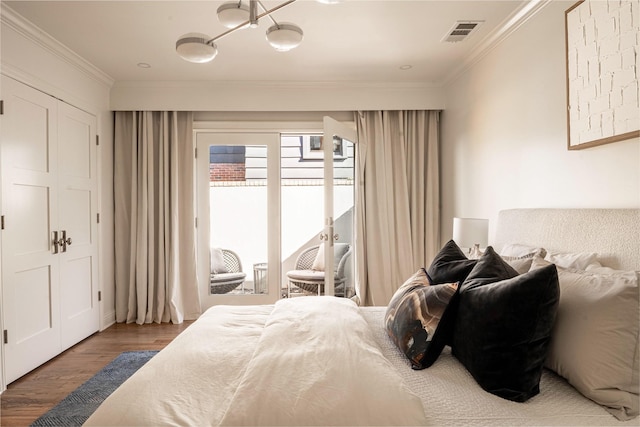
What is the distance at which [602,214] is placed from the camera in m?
1.76

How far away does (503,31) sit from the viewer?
9.17 feet

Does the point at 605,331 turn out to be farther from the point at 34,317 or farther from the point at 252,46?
the point at 34,317

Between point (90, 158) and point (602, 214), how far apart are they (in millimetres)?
3999

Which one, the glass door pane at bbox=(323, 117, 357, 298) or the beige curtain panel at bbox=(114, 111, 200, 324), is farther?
the beige curtain panel at bbox=(114, 111, 200, 324)

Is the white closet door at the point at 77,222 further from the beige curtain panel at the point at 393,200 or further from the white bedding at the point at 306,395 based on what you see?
the beige curtain panel at the point at 393,200

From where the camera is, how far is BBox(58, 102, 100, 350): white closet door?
3.17 m

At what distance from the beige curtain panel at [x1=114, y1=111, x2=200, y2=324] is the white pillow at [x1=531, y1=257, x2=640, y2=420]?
3.59m

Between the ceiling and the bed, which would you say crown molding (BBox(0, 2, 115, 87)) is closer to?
the ceiling

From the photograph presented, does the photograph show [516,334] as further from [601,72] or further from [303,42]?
[303,42]

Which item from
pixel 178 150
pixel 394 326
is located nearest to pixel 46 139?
pixel 178 150

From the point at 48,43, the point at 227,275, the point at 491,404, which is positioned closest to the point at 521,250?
the point at 491,404

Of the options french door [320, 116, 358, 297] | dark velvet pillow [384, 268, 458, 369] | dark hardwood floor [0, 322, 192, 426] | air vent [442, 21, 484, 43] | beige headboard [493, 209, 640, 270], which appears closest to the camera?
dark velvet pillow [384, 268, 458, 369]

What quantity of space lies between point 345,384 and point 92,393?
212 cm

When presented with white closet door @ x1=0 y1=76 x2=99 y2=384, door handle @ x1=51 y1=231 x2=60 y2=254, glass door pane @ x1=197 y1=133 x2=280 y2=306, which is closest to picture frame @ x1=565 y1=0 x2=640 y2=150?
glass door pane @ x1=197 y1=133 x2=280 y2=306
